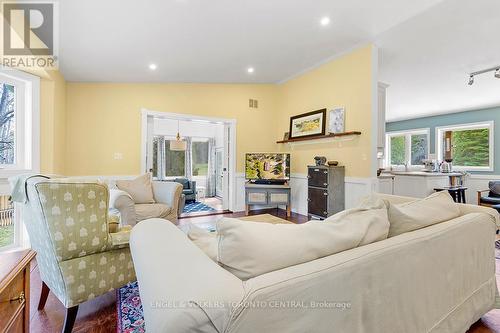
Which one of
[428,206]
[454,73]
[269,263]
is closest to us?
[269,263]

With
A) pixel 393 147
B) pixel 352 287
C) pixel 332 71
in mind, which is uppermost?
pixel 332 71

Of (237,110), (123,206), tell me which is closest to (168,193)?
(123,206)

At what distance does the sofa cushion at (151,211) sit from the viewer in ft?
9.96

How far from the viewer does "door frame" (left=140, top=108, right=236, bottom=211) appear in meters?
4.55

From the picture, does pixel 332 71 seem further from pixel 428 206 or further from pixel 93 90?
pixel 93 90

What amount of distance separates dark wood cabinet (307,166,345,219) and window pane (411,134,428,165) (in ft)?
16.4

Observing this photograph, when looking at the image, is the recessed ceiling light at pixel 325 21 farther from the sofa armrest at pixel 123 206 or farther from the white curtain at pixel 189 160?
the white curtain at pixel 189 160

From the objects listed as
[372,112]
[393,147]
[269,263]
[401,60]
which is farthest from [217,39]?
[393,147]

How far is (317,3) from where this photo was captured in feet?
8.46

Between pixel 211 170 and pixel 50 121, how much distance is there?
4848 mm

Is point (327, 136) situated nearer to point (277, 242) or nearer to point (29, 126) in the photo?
point (277, 242)

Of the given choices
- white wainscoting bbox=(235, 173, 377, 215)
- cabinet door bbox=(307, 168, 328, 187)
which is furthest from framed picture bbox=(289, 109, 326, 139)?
white wainscoting bbox=(235, 173, 377, 215)

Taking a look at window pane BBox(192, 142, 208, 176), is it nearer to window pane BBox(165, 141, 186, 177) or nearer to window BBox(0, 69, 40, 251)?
window pane BBox(165, 141, 186, 177)

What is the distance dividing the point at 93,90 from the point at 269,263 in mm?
4815
